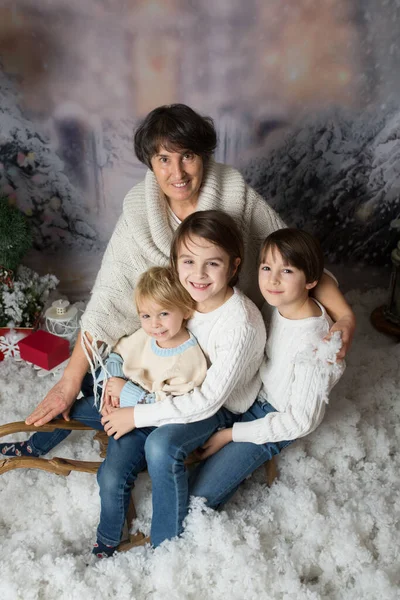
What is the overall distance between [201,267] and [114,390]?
18.6 inches

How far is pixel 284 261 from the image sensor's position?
5.31ft

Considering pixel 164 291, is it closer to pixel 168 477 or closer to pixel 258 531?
pixel 168 477

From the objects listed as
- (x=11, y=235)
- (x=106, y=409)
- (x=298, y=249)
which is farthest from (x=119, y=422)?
(x=11, y=235)

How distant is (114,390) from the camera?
177cm

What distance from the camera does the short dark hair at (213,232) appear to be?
1.61m

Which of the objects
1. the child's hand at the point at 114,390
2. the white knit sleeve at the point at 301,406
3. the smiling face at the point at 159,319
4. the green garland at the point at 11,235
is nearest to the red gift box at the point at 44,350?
the green garland at the point at 11,235

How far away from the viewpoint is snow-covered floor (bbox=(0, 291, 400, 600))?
1.52 m

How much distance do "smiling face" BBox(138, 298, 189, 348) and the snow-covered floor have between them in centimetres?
49

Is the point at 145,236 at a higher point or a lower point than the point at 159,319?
higher

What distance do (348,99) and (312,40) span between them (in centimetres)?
29

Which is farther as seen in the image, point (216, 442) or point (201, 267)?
point (216, 442)

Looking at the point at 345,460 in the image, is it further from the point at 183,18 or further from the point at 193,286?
the point at 183,18

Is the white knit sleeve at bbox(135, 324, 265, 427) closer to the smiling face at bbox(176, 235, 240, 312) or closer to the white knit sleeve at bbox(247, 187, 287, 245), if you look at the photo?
the smiling face at bbox(176, 235, 240, 312)

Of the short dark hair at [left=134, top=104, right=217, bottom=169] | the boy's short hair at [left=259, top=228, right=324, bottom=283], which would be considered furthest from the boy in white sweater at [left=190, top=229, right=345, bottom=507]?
the short dark hair at [left=134, top=104, right=217, bottom=169]
